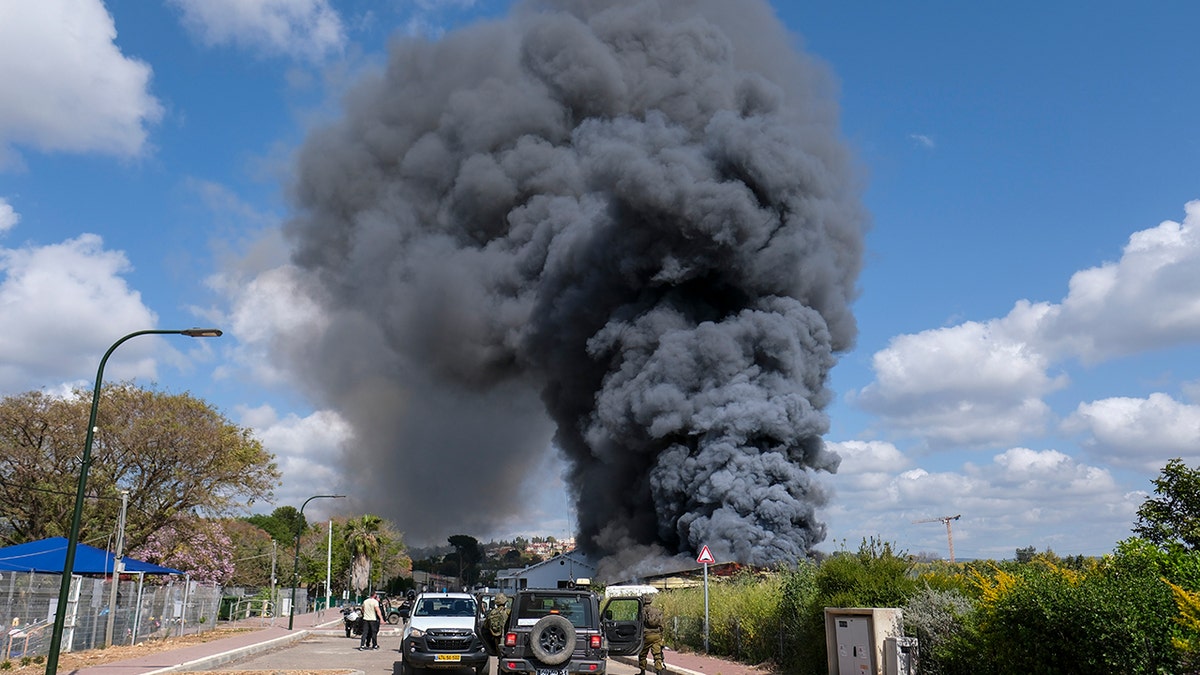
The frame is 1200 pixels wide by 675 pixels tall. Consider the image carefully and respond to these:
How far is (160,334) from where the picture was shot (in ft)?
41.2

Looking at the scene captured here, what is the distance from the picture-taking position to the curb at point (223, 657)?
14450 mm

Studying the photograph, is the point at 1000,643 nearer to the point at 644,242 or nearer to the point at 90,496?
the point at 644,242

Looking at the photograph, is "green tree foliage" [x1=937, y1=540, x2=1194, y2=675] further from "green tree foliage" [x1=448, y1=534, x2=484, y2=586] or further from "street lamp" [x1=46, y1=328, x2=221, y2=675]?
"green tree foliage" [x1=448, y1=534, x2=484, y2=586]

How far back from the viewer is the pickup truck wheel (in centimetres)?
1072

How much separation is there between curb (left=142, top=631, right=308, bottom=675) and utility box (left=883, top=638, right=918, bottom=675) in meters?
11.4

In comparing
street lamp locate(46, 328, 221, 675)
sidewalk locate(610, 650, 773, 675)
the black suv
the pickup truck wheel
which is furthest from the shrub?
street lamp locate(46, 328, 221, 675)

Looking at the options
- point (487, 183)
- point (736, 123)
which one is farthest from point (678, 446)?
point (487, 183)

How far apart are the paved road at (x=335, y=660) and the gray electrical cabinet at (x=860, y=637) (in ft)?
17.0

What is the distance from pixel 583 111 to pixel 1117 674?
158 feet

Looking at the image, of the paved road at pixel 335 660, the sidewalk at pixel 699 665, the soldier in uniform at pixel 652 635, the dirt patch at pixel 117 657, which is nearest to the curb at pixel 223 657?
the paved road at pixel 335 660

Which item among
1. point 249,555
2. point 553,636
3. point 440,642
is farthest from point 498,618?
point 249,555

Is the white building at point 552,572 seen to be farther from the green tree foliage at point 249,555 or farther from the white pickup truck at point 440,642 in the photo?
the white pickup truck at point 440,642

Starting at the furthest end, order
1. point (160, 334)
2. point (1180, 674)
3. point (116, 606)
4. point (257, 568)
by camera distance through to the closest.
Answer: point (257, 568)
point (116, 606)
point (160, 334)
point (1180, 674)

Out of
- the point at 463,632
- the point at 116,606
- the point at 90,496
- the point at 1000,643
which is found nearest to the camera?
the point at 1000,643
